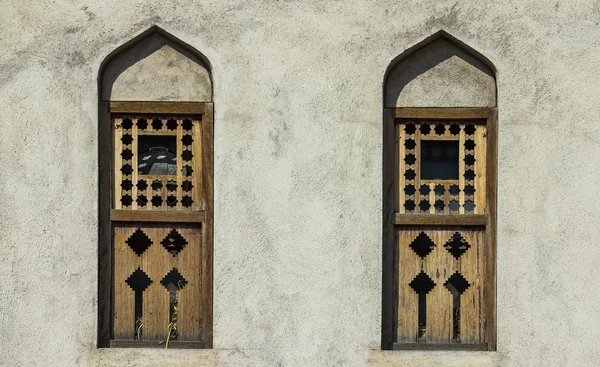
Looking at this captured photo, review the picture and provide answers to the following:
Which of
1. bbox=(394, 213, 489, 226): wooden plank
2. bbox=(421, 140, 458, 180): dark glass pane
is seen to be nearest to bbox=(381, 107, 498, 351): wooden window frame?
bbox=(394, 213, 489, 226): wooden plank

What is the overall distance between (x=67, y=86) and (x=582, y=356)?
3654 mm

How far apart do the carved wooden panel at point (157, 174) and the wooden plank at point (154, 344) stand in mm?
855

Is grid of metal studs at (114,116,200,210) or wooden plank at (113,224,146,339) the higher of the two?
grid of metal studs at (114,116,200,210)

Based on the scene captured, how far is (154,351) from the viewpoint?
635 centimetres

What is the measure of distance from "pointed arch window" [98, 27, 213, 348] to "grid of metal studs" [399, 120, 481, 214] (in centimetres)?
129

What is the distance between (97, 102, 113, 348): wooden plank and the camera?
6.46m

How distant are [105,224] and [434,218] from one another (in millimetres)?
2107

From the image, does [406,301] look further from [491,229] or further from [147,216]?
[147,216]

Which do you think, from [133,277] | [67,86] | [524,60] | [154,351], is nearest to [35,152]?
[67,86]

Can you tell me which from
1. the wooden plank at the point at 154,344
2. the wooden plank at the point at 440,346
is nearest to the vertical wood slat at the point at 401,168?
the wooden plank at the point at 440,346

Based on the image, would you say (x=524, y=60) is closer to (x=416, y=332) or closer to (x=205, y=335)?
(x=416, y=332)

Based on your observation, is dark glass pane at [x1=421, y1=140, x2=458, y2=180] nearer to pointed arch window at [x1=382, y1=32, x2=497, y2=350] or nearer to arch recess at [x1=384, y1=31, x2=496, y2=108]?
pointed arch window at [x1=382, y1=32, x2=497, y2=350]

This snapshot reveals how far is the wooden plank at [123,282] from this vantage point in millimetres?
6496

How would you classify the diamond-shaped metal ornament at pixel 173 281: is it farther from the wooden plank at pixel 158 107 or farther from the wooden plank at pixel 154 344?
the wooden plank at pixel 158 107
